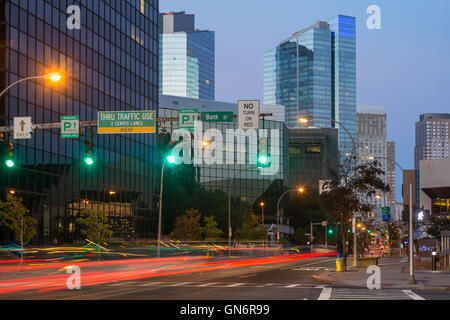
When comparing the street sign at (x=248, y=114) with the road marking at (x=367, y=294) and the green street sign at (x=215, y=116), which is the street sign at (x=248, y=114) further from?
the road marking at (x=367, y=294)

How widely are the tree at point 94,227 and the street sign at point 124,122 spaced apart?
29.5 meters

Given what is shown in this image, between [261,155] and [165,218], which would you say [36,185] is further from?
[165,218]

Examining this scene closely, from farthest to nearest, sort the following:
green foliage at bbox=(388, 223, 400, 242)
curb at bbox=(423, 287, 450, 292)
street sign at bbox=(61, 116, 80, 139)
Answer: green foliage at bbox=(388, 223, 400, 242) → street sign at bbox=(61, 116, 80, 139) → curb at bbox=(423, 287, 450, 292)

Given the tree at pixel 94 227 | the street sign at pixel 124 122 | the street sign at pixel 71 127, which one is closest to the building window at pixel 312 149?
the tree at pixel 94 227

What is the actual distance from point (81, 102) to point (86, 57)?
16.1 feet

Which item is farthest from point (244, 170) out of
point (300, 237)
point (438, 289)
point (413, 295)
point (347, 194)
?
point (413, 295)

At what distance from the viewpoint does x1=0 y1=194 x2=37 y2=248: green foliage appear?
51156 millimetres

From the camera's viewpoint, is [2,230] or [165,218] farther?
[165,218]

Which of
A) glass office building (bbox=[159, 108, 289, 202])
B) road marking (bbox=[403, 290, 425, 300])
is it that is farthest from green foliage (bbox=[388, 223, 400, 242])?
road marking (bbox=[403, 290, 425, 300])

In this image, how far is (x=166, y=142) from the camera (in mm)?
94188

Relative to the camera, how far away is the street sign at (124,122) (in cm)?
3428

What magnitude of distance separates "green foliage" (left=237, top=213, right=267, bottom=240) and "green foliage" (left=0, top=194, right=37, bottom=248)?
42144mm

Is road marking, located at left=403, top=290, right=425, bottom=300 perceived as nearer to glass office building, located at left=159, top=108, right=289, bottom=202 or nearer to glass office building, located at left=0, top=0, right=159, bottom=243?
glass office building, located at left=0, top=0, right=159, bottom=243
